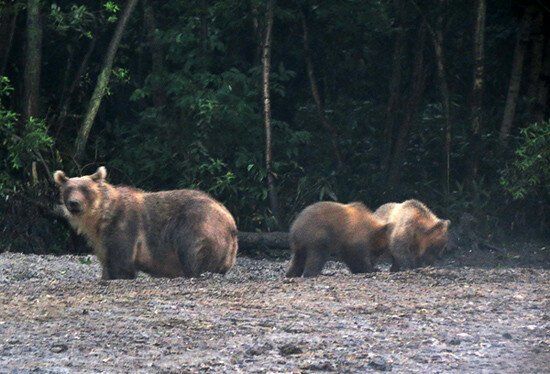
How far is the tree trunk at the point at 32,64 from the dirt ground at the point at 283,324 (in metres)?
4.86

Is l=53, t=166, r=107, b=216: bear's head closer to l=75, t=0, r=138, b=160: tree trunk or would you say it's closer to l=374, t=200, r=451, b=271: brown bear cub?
l=374, t=200, r=451, b=271: brown bear cub

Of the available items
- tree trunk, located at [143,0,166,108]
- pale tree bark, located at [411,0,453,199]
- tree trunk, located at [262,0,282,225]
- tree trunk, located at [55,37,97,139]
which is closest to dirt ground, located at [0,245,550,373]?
tree trunk, located at [262,0,282,225]

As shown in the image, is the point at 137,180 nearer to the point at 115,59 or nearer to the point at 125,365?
the point at 115,59

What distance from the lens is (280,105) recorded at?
17391mm

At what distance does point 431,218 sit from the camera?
41.9 feet

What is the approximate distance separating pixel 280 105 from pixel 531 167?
161 inches

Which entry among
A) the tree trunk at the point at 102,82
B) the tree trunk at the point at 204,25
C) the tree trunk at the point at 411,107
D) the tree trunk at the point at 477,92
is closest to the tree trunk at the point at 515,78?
the tree trunk at the point at 477,92

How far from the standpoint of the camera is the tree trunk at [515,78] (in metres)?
16.0

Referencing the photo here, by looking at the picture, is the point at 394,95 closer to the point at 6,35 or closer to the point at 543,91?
the point at 543,91

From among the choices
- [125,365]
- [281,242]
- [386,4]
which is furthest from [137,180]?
[125,365]

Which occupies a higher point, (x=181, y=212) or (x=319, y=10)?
(x=319, y=10)

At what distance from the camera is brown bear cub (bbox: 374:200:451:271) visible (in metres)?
12.3

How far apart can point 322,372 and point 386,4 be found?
10026 millimetres

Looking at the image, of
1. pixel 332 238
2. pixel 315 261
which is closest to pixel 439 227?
pixel 332 238
